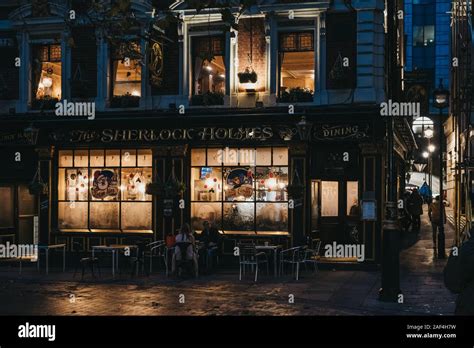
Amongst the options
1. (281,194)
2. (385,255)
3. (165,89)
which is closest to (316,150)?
(281,194)

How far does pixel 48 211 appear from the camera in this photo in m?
21.3

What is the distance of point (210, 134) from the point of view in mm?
20078

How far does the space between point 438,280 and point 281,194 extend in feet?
17.5

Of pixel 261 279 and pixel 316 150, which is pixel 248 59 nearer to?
pixel 316 150

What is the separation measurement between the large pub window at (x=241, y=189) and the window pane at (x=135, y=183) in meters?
1.52

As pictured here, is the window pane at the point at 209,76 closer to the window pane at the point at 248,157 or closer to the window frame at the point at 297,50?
the window frame at the point at 297,50

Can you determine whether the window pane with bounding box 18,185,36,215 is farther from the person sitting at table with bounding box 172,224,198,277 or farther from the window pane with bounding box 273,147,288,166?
the window pane with bounding box 273,147,288,166

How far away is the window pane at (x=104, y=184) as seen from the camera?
2116cm

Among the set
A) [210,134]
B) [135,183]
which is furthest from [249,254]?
[135,183]

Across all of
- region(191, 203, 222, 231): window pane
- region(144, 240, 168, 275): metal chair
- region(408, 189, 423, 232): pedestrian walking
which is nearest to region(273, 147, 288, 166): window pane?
region(191, 203, 222, 231): window pane

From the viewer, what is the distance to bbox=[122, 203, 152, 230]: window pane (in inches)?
822

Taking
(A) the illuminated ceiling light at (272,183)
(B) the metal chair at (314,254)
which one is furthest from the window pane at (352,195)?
(A) the illuminated ceiling light at (272,183)

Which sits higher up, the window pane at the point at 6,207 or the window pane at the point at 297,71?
the window pane at the point at 297,71

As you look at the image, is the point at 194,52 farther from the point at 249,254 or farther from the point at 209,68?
the point at 249,254
